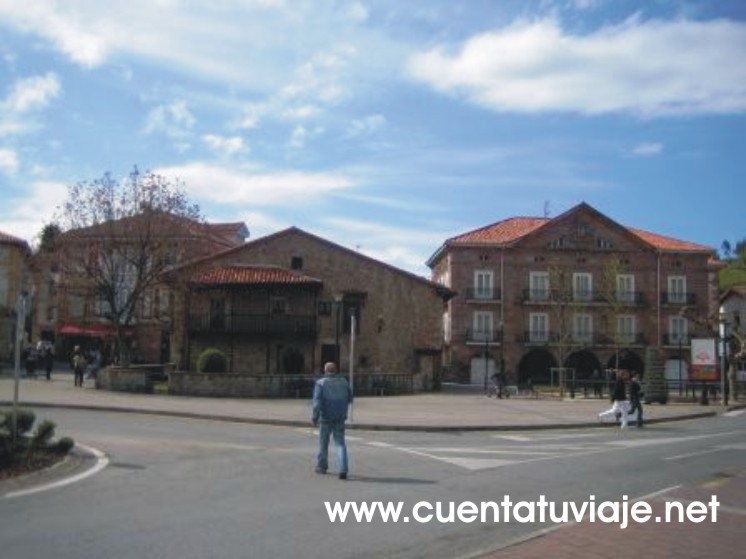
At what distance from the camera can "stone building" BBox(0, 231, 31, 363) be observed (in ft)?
198

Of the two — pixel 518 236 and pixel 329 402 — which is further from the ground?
pixel 518 236

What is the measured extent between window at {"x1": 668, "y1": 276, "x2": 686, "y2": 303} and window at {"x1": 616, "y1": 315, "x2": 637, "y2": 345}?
333 cm

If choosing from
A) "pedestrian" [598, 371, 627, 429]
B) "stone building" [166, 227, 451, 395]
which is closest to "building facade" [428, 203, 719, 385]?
"stone building" [166, 227, 451, 395]

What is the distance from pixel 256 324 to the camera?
46.7 meters

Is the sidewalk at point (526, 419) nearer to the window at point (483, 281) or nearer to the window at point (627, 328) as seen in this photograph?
the window at point (483, 281)

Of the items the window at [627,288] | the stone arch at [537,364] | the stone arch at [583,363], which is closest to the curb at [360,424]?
the stone arch at [537,364]

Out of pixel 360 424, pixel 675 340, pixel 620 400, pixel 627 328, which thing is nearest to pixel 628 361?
pixel 627 328

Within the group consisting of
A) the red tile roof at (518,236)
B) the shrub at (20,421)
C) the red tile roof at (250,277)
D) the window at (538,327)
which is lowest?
the shrub at (20,421)

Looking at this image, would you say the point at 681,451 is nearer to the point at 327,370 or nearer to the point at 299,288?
the point at 327,370

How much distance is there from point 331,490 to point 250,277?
35624 millimetres

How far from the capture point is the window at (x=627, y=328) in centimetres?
6619

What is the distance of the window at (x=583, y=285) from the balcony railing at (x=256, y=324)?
2726 cm

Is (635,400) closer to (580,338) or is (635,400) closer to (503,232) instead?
(580,338)

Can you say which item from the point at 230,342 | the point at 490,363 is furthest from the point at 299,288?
the point at 490,363
